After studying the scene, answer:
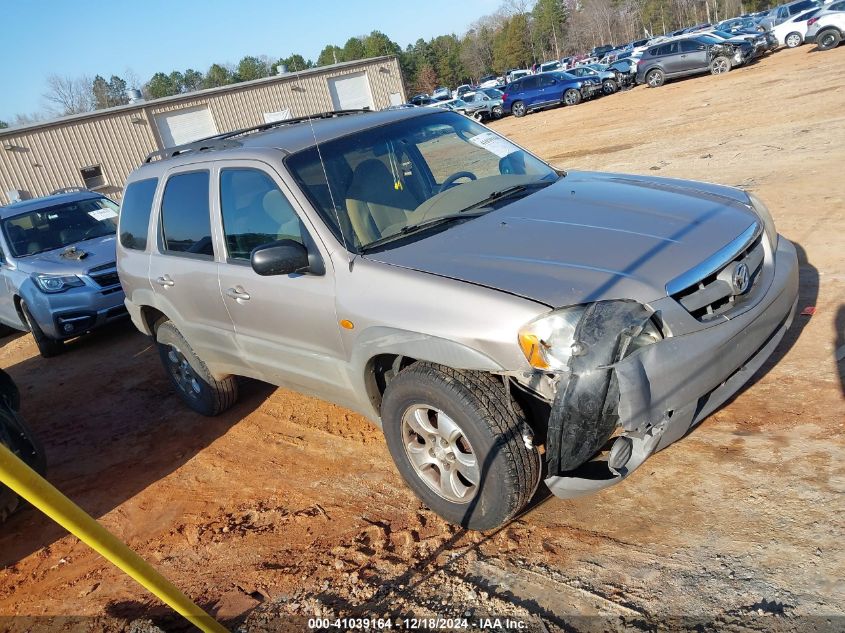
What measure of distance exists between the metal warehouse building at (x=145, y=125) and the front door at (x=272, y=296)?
24212 mm

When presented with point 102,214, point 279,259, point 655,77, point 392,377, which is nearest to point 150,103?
point 655,77

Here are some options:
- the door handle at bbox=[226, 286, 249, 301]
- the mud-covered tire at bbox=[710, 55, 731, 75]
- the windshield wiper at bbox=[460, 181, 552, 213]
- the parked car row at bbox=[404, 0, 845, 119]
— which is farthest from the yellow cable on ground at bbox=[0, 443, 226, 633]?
the mud-covered tire at bbox=[710, 55, 731, 75]

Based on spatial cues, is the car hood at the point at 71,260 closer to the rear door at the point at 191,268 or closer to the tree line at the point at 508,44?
the rear door at the point at 191,268

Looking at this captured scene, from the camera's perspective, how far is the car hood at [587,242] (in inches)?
116

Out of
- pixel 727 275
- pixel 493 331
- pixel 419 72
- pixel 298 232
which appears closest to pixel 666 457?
pixel 727 275

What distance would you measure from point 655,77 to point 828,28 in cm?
613

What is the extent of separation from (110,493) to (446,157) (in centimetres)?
327

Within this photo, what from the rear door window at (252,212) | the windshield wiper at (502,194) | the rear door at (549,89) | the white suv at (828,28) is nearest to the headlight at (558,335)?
the windshield wiper at (502,194)

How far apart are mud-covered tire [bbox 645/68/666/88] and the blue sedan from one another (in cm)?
217

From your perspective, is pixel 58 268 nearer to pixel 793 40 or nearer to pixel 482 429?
pixel 482 429

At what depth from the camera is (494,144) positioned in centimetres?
471

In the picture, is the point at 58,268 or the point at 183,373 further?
the point at 58,268

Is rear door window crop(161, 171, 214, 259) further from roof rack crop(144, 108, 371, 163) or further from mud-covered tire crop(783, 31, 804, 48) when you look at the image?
mud-covered tire crop(783, 31, 804, 48)

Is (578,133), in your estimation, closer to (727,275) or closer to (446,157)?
(446,157)
